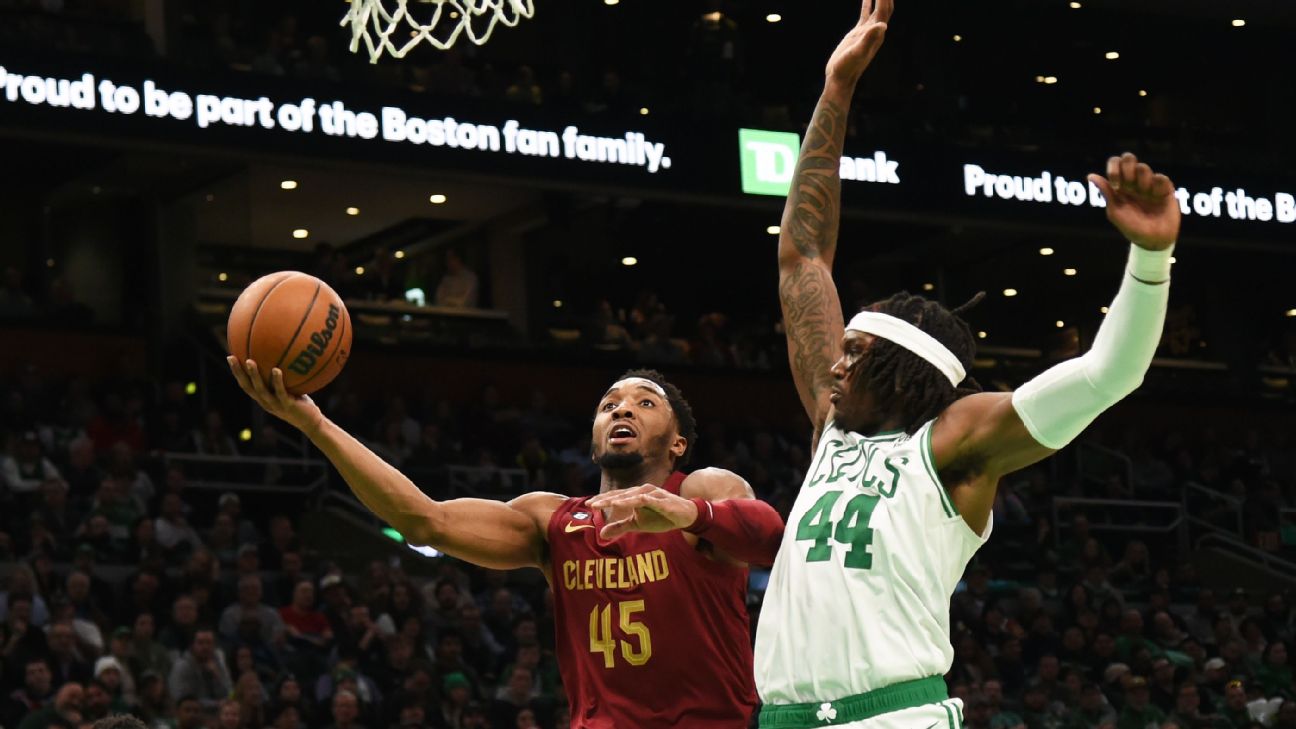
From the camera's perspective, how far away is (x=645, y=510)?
4266 mm

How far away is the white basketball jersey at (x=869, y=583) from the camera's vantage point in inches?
162

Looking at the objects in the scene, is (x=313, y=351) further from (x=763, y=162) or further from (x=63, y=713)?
(x=763, y=162)

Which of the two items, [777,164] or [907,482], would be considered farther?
[777,164]

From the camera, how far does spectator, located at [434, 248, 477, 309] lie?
70.6 ft

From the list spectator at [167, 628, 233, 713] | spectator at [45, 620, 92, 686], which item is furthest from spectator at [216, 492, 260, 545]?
spectator at [45, 620, 92, 686]

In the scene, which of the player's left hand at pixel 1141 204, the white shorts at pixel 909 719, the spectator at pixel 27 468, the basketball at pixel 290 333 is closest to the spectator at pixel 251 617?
the spectator at pixel 27 468

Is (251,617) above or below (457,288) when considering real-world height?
below

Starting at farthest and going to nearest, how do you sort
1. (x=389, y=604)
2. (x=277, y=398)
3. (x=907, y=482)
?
(x=389, y=604)
(x=277, y=398)
(x=907, y=482)

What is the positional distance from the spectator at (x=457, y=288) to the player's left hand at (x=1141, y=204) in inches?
706

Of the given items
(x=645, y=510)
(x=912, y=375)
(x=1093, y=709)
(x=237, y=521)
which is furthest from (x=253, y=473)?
(x=912, y=375)

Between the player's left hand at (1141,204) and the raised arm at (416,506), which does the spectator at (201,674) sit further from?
the player's left hand at (1141,204)

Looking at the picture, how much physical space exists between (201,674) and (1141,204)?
9.32 m

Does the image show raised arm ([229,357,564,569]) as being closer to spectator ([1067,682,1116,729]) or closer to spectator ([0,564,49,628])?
spectator ([0,564,49,628])

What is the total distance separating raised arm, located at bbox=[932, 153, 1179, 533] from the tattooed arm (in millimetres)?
817
